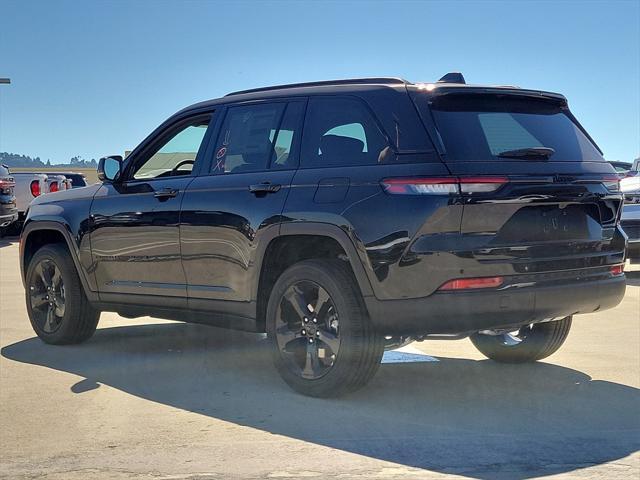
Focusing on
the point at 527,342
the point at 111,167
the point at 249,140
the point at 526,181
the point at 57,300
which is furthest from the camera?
the point at 57,300

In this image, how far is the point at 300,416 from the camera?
521cm

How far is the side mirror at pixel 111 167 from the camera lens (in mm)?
7074

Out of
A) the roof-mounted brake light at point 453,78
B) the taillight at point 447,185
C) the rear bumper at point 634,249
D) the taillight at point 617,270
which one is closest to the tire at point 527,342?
the taillight at point 617,270

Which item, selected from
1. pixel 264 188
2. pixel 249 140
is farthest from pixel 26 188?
pixel 264 188

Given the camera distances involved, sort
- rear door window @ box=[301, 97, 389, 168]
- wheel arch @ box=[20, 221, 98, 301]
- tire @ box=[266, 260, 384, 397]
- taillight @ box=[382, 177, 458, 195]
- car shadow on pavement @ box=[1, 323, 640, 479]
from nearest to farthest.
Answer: car shadow on pavement @ box=[1, 323, 640, 479], taillight @ box=[382, 177, 458, 195], tire @ box=[266, 260, 384, 397], rear door window @ box=[301, 97, 389, 168], wheel arch @ box=[20, 221, 98, 301]

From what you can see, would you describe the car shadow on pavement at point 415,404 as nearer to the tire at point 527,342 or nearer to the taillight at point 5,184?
the tire at point 527,342

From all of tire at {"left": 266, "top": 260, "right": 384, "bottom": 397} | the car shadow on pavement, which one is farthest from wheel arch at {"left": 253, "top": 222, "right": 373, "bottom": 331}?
the car shadow on pavement

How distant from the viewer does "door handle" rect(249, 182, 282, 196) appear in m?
5.78

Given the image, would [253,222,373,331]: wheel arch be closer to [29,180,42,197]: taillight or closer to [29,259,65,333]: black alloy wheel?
[29,259,65,333]: black alloy wheel

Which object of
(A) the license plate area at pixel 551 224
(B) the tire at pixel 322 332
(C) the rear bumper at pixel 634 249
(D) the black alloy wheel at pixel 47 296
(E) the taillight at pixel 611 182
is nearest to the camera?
(A) the license plate area at pixel 551 224

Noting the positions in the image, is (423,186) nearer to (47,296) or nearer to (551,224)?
(551,224)

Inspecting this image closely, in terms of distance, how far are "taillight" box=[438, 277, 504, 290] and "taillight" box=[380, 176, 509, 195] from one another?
0.47m

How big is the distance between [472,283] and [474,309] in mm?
143

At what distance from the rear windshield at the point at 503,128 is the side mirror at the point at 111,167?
2.81 m
